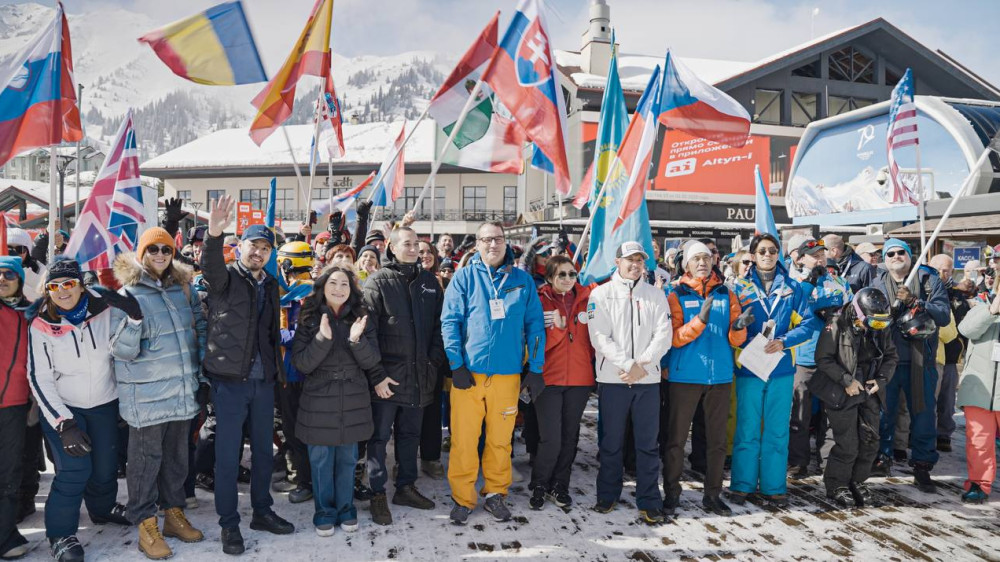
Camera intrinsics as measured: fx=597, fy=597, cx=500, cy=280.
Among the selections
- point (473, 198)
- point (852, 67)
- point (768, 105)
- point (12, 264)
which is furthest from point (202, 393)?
point (473, 198)

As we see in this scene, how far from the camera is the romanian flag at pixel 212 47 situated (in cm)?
560

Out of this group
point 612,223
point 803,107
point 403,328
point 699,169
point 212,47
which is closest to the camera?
point 403,328

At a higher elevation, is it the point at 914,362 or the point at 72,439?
the point at 914,362

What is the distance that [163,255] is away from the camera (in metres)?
3.71

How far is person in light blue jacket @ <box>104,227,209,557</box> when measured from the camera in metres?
3.55

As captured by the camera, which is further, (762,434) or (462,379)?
(762,434)

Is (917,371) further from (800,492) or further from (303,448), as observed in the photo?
(303,448)

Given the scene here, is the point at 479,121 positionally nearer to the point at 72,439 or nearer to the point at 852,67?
the point at 72,439

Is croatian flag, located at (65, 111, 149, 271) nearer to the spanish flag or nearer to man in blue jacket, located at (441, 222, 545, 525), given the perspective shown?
the spanish flag

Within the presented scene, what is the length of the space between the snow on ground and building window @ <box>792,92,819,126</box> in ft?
84.6

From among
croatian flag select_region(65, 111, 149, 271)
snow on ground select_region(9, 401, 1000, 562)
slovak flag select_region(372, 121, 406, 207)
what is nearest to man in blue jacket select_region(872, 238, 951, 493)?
snow on ground select_region(9, 401, 1000, 562)

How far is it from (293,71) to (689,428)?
17.5ft

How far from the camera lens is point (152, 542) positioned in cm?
354

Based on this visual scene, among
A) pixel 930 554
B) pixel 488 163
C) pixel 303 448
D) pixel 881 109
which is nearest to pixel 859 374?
pixel 930 554
